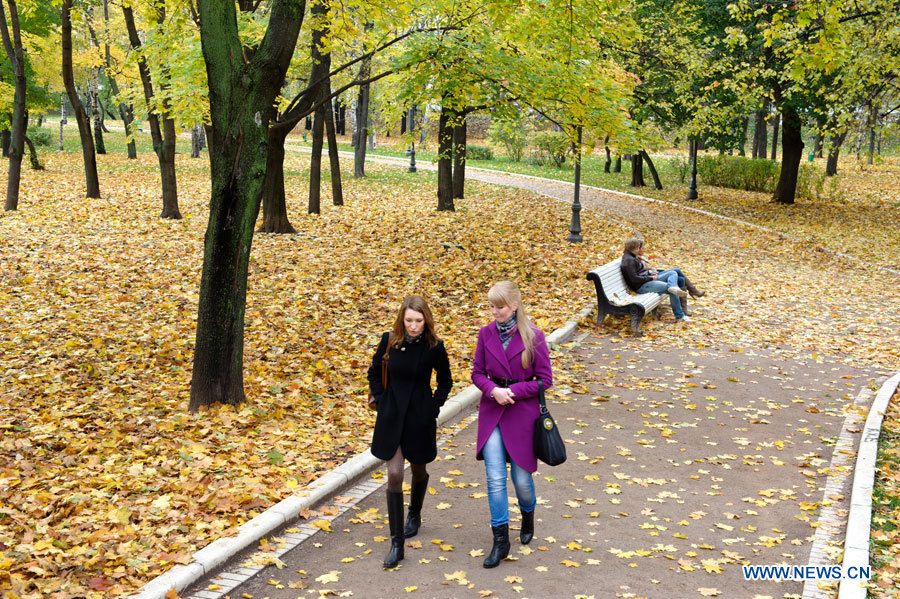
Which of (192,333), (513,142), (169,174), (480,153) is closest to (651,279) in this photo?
(192,333)

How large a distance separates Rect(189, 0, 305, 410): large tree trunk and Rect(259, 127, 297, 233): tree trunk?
8859mm

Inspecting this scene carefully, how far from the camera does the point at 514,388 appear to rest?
5.41 m

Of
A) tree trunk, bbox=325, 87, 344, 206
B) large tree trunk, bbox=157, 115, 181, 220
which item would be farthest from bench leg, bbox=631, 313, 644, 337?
tree trunk, bbox=325, 87, 344, 206

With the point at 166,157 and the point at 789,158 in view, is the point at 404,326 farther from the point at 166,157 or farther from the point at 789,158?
the point at 789,158

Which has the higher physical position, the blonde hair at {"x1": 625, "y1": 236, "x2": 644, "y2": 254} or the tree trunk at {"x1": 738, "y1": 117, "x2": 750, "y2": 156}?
the tree trunk at {"x1": 738, "y1": 117, "x2": 750, "y2": 156}

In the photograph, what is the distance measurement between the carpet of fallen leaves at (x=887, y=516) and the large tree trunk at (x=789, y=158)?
21483 mm

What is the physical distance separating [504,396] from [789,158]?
26824 millimetres

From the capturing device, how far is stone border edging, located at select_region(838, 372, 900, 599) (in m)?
5.02

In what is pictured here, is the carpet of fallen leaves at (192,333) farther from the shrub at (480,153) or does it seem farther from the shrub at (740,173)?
the shrub at (480,153)

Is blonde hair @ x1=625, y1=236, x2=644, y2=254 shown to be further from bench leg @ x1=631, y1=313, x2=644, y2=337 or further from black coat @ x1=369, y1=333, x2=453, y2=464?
black coat @ x1=369, y1=333, x2=453, y2=464

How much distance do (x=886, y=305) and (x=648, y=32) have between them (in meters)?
18.5

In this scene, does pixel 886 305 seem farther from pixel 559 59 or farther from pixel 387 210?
pixel 387 210

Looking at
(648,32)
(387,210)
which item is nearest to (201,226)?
(387,210)

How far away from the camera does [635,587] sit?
5090 millimetres
